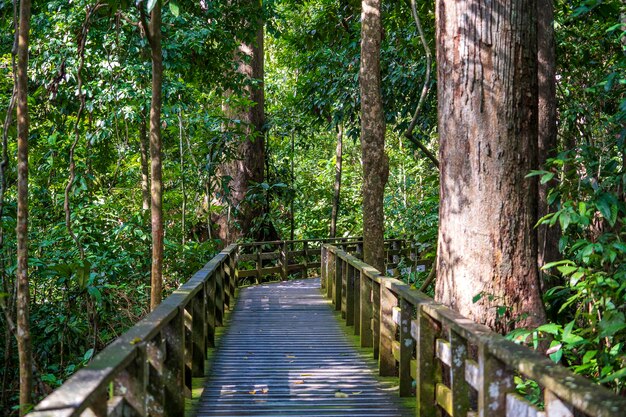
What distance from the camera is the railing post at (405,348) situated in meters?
5.62

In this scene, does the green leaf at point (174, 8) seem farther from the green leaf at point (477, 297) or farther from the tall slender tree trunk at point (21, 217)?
the green leaf at point (477, 297)

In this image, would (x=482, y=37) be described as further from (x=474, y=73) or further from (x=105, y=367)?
(x=105, y=367)

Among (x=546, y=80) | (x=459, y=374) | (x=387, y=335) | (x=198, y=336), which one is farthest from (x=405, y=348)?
(x=546, y=80)

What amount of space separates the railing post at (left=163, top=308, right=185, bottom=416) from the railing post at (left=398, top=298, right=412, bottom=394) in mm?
1757

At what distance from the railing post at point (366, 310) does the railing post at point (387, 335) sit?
3.15 feet

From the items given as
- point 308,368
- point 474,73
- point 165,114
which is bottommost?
point 308,368

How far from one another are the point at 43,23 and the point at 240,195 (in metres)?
8.55

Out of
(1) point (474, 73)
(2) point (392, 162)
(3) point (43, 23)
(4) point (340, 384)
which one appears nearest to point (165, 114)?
(3) point (43, 23)

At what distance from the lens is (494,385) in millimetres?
3389

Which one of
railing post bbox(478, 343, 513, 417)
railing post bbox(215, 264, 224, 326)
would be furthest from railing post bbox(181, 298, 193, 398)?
railing post bbox(215, 264, 224, 326)

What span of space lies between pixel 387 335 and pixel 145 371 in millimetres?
3319

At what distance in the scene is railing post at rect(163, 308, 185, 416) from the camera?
15.5 ft

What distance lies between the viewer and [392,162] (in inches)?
1128

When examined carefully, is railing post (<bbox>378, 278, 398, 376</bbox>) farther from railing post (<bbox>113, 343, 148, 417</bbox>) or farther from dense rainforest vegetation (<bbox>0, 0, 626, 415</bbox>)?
railing post (<bbox>113, 343, 148, 417</bbox>)
